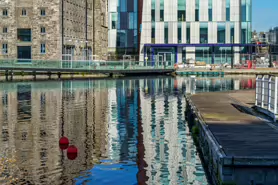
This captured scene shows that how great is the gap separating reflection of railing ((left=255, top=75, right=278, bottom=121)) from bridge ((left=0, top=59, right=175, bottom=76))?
224 ft

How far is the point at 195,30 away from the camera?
440 feet

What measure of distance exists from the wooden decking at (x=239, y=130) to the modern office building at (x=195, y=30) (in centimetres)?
9664

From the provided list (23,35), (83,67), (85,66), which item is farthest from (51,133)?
(23,35)

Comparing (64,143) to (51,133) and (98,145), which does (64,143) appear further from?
(51,133)

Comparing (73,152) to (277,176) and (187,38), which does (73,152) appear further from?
(187,38)

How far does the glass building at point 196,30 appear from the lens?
5256 inches

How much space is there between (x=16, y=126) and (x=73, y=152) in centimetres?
1044

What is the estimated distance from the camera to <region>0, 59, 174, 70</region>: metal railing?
98256 mm

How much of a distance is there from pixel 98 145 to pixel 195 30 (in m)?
109

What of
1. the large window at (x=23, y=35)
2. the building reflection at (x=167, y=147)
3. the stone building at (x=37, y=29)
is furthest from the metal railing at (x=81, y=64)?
the building reflection at (x=167, y=147)

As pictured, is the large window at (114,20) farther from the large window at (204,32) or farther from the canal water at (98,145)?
the canal water at (98,145)

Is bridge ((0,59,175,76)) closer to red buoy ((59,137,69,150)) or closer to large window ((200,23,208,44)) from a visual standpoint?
large window ((200,23,208,44))

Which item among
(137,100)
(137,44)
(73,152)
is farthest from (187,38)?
(73,152)

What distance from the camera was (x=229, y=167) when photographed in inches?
675
